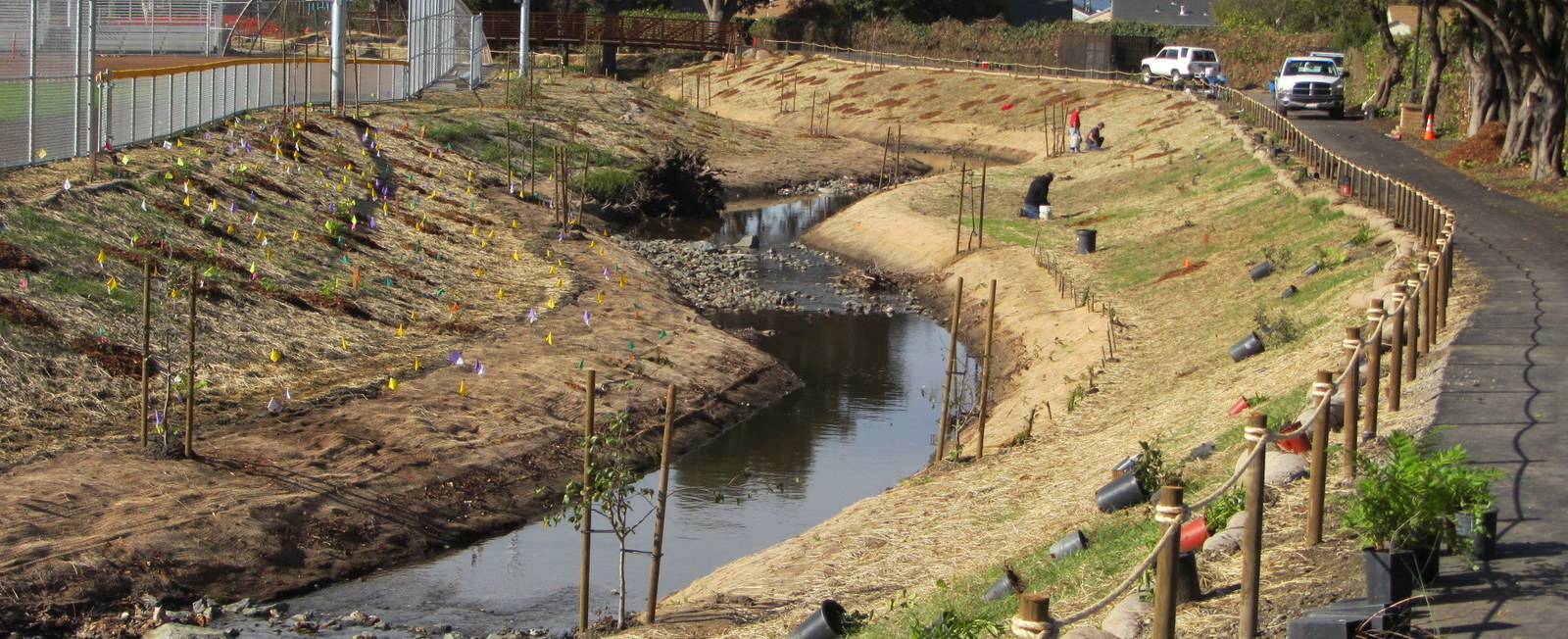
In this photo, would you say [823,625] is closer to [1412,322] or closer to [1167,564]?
[1167,564]

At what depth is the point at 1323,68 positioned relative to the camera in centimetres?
4897

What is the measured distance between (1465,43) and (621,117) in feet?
88.3

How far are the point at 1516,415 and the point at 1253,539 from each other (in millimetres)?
5292

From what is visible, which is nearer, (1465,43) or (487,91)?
(1465,43)

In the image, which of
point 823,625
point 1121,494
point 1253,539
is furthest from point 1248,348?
point 1253,539

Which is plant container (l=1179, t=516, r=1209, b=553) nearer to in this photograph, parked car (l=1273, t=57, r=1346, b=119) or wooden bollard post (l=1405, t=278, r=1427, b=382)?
wooden bollard post (l=1405, t=278, r=1427, b=382)

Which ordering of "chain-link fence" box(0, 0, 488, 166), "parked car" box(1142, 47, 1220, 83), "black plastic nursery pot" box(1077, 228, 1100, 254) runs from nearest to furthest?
"chain-link fence" box(0, 0, 488, 166), "black plastic nursery pot" box(1077, 228, 1100, 254), "parked car" box(1142, 47, 1220, 83)

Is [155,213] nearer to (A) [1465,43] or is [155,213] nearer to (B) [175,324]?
(B) [175,324]

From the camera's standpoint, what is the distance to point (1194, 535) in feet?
31.5

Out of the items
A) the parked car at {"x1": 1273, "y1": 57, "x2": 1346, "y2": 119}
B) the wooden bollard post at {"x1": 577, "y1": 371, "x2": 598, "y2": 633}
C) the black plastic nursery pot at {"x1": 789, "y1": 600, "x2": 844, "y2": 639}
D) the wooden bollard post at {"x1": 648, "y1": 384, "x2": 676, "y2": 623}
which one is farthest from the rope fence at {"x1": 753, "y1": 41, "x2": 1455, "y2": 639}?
the parked car at {"x1": 1273, "y1": 57, "x2": 1346, "y2": 119}

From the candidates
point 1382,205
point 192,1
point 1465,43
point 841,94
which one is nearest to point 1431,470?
point 1382,205

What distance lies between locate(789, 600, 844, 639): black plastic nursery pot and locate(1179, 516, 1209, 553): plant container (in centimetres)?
237

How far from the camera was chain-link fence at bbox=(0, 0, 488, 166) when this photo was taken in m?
23.6

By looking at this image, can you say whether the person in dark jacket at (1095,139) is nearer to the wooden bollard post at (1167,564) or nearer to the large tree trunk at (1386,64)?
the large tree trunk at (1386,64)
